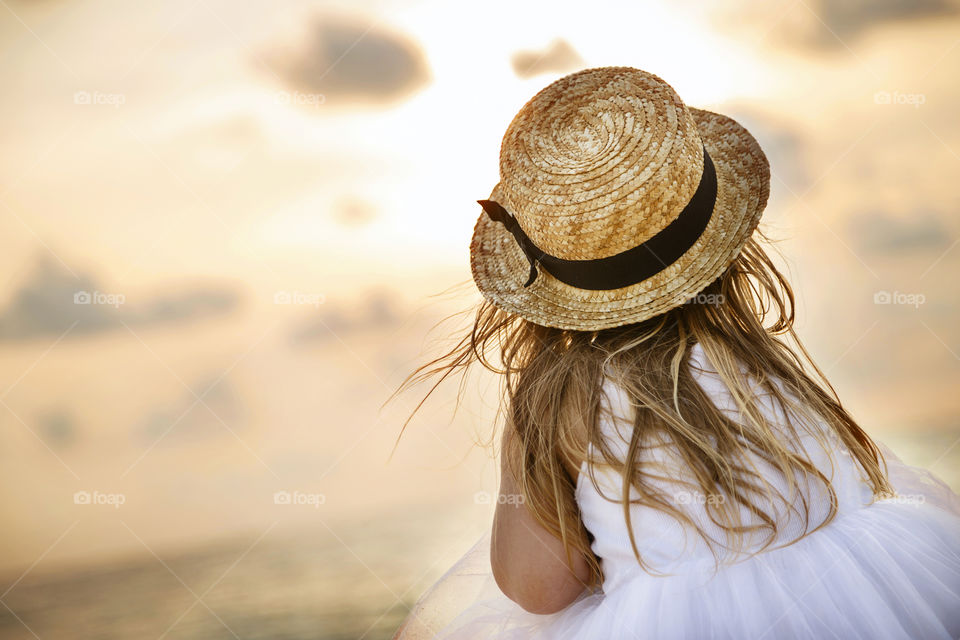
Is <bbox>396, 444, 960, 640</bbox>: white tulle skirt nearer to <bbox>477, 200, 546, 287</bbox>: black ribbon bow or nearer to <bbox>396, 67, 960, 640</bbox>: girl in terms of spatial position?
<bbox>396, 67, 960, 640</bbox>: girl

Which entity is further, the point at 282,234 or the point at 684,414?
the point at 282,234

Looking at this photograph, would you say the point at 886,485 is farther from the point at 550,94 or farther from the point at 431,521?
the point at 431,521

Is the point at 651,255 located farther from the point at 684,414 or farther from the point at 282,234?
the point at 282,234

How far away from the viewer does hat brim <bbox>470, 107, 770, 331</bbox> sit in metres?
1.07

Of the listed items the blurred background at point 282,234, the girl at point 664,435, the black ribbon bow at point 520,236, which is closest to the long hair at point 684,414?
the girl at point 664,435

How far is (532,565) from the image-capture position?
107cm

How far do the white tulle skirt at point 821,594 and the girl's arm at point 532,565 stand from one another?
0.04 metres

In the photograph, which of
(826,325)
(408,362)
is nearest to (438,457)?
(408,362)

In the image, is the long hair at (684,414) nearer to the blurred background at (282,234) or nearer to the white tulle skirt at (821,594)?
the white tulle skirt at (821,594)

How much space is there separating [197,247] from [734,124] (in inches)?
77.4

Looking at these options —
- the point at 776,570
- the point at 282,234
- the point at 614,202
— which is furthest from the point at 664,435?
the point at 282,234

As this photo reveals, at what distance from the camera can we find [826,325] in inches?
98.0

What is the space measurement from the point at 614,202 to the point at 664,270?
15cm

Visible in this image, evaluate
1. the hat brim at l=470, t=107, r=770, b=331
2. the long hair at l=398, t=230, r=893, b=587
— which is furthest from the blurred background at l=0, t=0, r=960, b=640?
the long hair at l=398, t=230, r=893, b=587
